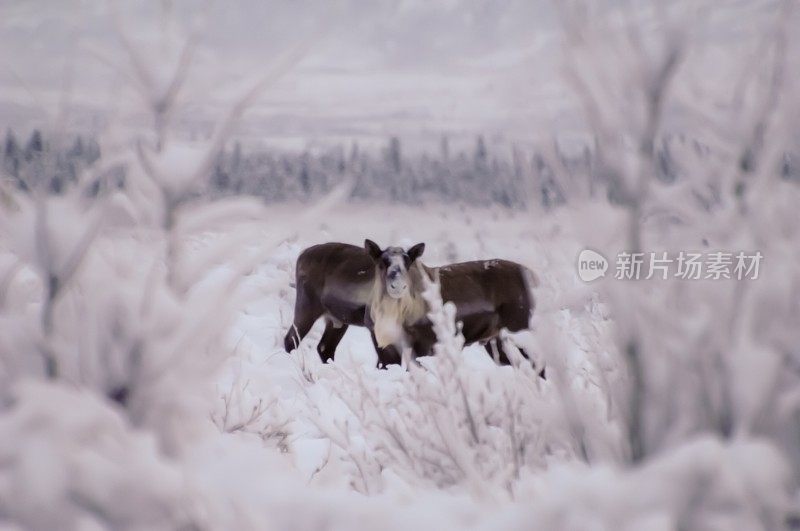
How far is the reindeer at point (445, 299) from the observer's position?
103 inches

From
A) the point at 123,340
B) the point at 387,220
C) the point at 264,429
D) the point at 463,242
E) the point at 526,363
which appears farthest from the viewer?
the point at 463,242

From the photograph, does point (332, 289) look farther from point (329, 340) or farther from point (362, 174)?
point (362, 174)

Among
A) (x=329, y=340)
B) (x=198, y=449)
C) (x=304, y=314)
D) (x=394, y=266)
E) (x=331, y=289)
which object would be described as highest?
(x=198, y=449)

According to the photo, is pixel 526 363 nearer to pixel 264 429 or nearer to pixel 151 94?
pixel 264 429

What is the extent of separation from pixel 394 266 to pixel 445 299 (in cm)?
39

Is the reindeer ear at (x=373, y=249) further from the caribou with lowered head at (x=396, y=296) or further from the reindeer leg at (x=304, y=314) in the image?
the reindeer leg at (x=304, y=314)

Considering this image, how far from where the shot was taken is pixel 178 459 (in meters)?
0.72

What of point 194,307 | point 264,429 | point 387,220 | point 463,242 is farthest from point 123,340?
point 463,242

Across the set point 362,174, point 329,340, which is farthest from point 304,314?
point 362,174

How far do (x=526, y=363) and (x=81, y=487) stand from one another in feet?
3.44

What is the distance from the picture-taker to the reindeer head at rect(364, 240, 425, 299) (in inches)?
99.8

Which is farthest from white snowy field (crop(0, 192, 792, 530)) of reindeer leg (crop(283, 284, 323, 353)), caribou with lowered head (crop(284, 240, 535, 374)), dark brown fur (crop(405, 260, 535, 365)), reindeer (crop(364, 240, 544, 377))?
reindeer leg (crop(283, 284, 323, 353))

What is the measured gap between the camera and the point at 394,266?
2.55 metres

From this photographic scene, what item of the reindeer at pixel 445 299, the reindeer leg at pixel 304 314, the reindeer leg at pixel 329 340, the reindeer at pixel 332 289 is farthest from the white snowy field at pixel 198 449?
the reindeer leg at pixel 329 340
